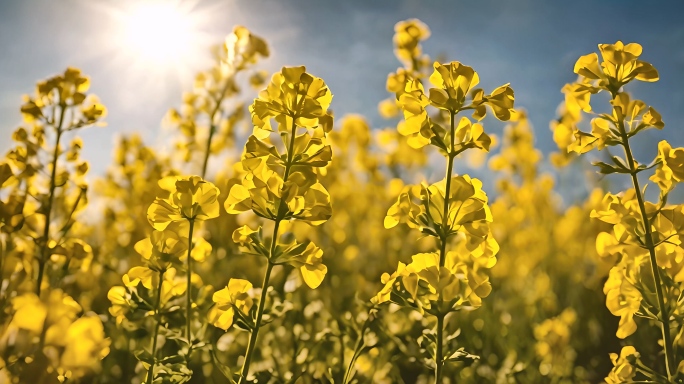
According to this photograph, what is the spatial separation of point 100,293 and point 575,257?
327 centimetres

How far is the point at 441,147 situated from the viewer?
1.21m

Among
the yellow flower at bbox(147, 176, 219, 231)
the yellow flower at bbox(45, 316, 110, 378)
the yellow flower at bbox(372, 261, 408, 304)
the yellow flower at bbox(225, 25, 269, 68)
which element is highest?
the yellow flower at bbox(225, 25, 269, 68)

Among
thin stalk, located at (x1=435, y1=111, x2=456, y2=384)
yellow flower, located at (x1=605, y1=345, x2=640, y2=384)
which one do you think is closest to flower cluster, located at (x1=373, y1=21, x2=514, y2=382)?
thin stalk, located at (x1=435, y1=111, x2=456, y2=384)

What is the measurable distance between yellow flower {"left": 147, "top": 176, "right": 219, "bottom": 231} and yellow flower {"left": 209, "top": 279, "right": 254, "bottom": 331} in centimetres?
15

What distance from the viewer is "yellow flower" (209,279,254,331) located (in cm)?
115

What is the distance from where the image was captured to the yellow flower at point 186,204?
3.95ft

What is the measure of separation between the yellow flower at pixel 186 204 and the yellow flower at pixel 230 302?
152 millimetres

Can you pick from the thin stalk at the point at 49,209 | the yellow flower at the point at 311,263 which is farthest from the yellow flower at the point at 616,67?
the thin stalk at the point at 49,209

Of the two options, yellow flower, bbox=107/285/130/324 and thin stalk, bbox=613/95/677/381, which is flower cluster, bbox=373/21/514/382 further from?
yellow flower, bbox=107/285/130/324

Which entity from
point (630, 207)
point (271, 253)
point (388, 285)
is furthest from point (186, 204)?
point (630, 207)

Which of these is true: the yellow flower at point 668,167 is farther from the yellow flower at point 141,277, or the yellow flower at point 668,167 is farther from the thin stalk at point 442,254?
the yellow flower at point 141,277

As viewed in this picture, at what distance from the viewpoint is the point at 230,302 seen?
1163mm

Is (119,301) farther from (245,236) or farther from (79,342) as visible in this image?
(79,342)

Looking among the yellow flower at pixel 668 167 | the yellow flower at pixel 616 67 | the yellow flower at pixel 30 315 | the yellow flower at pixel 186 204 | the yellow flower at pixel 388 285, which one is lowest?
the yellow flower at pixel 30 315
